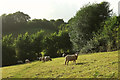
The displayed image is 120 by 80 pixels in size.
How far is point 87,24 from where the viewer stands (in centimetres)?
4506

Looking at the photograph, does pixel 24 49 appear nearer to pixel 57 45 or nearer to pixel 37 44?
pixel 37 44

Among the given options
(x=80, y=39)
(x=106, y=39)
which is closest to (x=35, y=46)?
(x=80, y=39)

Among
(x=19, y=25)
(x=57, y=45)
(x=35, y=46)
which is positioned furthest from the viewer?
(x=19, y=25)

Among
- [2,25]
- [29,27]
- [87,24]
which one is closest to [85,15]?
[87,24]

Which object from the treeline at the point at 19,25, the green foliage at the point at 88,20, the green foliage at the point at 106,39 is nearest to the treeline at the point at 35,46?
the green foliage at the point at 88,20

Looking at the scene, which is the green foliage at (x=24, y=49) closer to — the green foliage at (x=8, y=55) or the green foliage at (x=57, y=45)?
the green foliage at (x=8, y=55)

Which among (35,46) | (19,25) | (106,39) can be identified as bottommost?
(35,46)

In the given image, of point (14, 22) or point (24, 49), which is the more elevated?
point (14, 22)

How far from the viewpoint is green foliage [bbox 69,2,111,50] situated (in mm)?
45219

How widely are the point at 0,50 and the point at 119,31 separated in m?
47.1

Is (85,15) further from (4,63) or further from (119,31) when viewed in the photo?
(4,63)

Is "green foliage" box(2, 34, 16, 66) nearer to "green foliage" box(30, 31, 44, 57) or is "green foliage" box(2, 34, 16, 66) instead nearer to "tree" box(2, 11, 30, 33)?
"green foliage" box(30, 31, 44, 57)

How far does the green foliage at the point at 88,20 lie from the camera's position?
148 feet

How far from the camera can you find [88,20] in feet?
148
